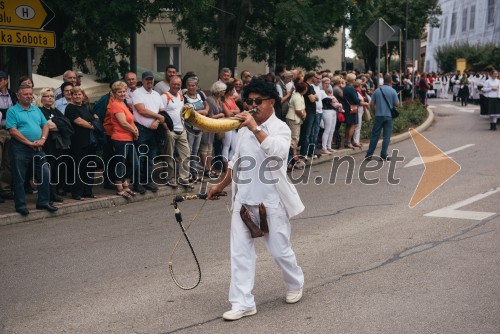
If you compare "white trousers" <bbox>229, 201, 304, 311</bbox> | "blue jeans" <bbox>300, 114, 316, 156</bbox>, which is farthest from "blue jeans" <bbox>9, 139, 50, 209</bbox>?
"blue jeans" <bbox>300, 114, 316, 156</bbox>

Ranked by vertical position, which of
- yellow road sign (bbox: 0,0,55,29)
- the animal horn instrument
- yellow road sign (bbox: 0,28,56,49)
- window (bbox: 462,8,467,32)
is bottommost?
the animal horn instrument

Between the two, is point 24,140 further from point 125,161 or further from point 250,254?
point 250,254

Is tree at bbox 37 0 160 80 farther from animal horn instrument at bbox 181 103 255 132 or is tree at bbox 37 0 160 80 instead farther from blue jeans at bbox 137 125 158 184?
animal horn instrument at bbox 181 103 255 132

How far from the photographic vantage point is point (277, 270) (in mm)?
8062

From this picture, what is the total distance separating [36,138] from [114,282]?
13.9ft

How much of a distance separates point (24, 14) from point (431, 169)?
8270mm

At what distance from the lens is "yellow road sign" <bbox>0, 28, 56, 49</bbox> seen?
1234 centimetres

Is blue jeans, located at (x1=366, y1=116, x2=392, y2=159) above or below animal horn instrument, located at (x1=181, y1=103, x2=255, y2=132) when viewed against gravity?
below

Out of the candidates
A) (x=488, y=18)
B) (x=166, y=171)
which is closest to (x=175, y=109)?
(x=166, y=171)

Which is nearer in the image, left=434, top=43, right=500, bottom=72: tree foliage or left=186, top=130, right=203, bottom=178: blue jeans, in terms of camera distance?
left=186, top=130, right=203, bottom=178: blue jeans

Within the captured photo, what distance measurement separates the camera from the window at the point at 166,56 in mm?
39594

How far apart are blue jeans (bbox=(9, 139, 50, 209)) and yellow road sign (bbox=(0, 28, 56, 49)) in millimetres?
1987

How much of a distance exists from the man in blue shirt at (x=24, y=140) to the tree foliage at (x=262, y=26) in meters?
5.45

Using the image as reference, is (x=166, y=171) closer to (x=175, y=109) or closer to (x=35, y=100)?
(x=175, y=109)
